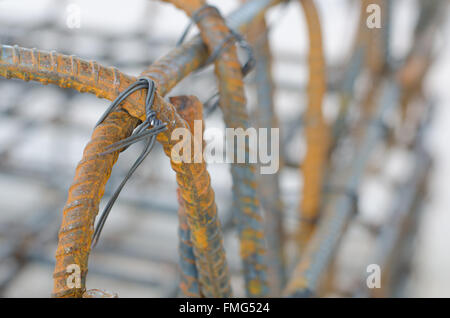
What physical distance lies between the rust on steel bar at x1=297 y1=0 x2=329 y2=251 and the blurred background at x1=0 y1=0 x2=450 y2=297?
505 mm

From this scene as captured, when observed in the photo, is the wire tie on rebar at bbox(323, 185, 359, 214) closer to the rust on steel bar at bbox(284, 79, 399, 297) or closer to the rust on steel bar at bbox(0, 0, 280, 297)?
the rust on steel bar at bbox(284, 79, 399, 297)

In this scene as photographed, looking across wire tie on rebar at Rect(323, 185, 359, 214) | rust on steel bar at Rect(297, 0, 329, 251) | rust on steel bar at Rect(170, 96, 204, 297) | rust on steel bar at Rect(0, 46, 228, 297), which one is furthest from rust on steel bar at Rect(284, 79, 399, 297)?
rust on steel bar at Rect(0, 46, 228, 297)

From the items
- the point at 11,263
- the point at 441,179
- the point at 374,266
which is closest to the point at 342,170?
the point at 374,266

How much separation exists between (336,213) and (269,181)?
0.40m

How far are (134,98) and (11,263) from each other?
3.30m

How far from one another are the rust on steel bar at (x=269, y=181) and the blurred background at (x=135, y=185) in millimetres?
695

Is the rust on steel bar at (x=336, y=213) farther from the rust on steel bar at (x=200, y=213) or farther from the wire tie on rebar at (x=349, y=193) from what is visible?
the rust on steel bar at (x=200, y=213)

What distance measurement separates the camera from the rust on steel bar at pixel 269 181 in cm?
269

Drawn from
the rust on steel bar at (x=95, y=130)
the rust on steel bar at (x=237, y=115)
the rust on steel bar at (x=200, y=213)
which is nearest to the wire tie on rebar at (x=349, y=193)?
the rust on steel bar at (x=237, y=115)

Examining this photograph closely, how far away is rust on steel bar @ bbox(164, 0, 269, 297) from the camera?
1.86m

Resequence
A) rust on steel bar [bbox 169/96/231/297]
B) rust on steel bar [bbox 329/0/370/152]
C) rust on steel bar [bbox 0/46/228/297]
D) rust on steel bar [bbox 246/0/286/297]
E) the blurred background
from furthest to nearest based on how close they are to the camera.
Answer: the blurred background → rust on steel bar [bbox 329/0/370/152] → rust on steel bar [bbox 246/0/286/297] → rust on steel bar [bbox 169/96/231/297] → rust on steel bar [bbox 0/46/228/297]

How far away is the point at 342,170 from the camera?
330 cm

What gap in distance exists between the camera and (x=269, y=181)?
9.55ft

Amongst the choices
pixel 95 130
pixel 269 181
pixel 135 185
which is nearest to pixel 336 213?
pixel 269 181
